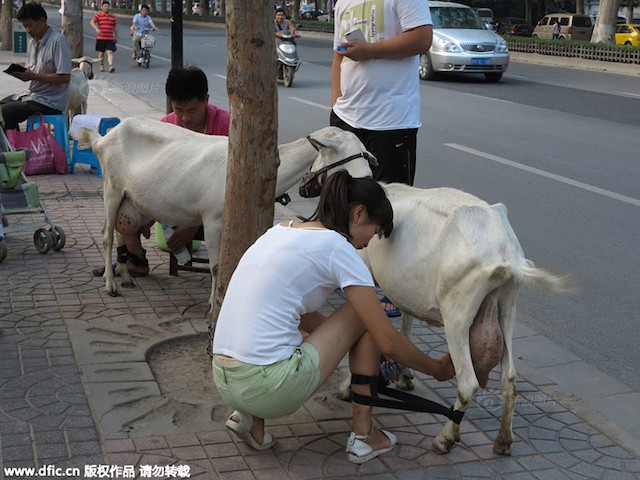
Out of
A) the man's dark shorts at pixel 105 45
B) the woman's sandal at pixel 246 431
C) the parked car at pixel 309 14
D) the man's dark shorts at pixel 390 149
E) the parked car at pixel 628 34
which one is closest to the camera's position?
A: the woman's sandal at pixel 246 431

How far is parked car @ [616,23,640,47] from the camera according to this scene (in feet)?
122

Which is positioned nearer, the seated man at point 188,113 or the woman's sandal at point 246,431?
the woman's sandal at point 246,431

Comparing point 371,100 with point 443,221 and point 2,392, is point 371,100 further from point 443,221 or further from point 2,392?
point 2,392

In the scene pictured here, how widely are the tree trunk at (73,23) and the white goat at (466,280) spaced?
34.6ft

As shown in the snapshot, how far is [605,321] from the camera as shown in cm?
580

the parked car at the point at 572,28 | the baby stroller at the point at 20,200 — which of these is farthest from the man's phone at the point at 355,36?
the parked car at the point at 572,28

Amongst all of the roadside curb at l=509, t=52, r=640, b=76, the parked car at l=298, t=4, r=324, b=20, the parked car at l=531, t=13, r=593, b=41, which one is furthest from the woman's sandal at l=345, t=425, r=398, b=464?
the parked car at l=298, t=4, r=324, b=20

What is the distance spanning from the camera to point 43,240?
265 inches

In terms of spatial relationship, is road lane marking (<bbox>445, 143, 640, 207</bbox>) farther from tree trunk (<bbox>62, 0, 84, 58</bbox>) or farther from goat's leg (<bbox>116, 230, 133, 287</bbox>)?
tree trunk (<bbox>62, 0, 84, 58</bbox>)

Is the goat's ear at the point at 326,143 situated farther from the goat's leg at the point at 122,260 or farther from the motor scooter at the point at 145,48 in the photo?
the motor scooter at the point at 145,48

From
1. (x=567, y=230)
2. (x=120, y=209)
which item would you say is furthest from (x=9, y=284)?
(x=567, y=230)

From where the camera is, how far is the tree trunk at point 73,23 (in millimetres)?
13391

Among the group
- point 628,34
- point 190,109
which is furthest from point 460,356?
point 628,34

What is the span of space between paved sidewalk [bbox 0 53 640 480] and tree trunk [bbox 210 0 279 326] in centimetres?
72
